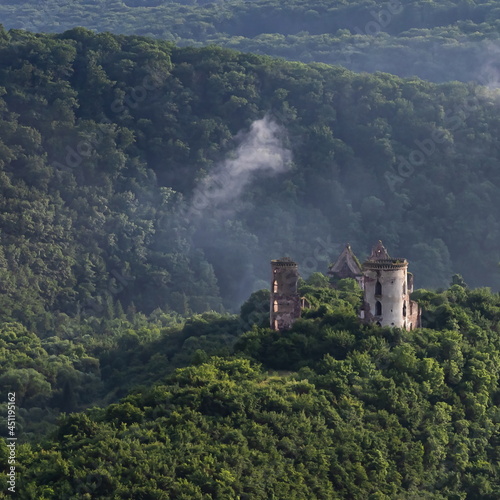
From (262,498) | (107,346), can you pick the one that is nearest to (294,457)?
(262,498)

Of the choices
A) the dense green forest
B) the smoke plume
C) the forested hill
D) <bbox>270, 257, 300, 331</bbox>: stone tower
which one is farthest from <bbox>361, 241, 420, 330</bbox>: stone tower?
the smoke plume

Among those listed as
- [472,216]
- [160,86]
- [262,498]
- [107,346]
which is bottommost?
[262,498]

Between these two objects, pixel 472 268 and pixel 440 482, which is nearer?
Result: pixel 440 482

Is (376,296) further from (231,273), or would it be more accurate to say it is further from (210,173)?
(210,173)

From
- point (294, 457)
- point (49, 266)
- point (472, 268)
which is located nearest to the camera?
point (294, 457)

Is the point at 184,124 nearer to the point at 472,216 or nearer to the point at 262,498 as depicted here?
Answer: the point at 472,216

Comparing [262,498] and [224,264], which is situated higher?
[224,264]

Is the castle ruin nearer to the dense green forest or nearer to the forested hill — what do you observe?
the dense green forest
